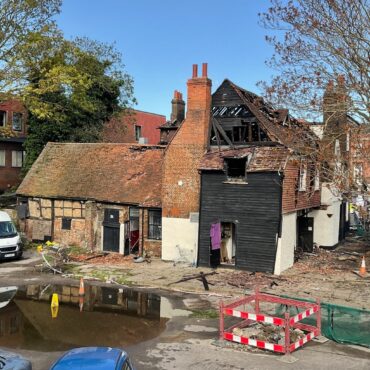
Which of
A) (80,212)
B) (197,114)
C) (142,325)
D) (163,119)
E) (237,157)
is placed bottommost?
(142,325)

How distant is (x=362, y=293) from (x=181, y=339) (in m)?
8.49

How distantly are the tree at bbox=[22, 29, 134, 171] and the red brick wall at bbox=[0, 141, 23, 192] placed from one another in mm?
4231

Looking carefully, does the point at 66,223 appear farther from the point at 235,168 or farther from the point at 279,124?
the point at 279,124

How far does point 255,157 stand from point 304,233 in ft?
24.9

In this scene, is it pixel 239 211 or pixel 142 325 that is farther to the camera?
pixel 239 211

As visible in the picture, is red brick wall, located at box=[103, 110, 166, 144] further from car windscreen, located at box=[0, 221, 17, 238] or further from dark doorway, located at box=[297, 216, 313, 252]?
dark doorway, located at box=[297, 216, 313, 252]

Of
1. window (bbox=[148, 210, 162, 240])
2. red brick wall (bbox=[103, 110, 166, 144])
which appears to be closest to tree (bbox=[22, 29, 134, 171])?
red brick wall (bbox=[103, 110, 166, 144])

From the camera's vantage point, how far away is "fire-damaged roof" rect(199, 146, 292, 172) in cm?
2036

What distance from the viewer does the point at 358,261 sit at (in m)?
24.5

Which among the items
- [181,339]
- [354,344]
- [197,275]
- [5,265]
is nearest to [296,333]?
[354,344]

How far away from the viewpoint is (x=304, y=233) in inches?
1043

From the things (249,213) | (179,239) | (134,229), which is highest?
(249,213)

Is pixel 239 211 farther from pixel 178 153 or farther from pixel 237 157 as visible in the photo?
pixel 178 153

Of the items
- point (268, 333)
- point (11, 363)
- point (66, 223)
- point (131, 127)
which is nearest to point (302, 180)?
point (268, 333)
